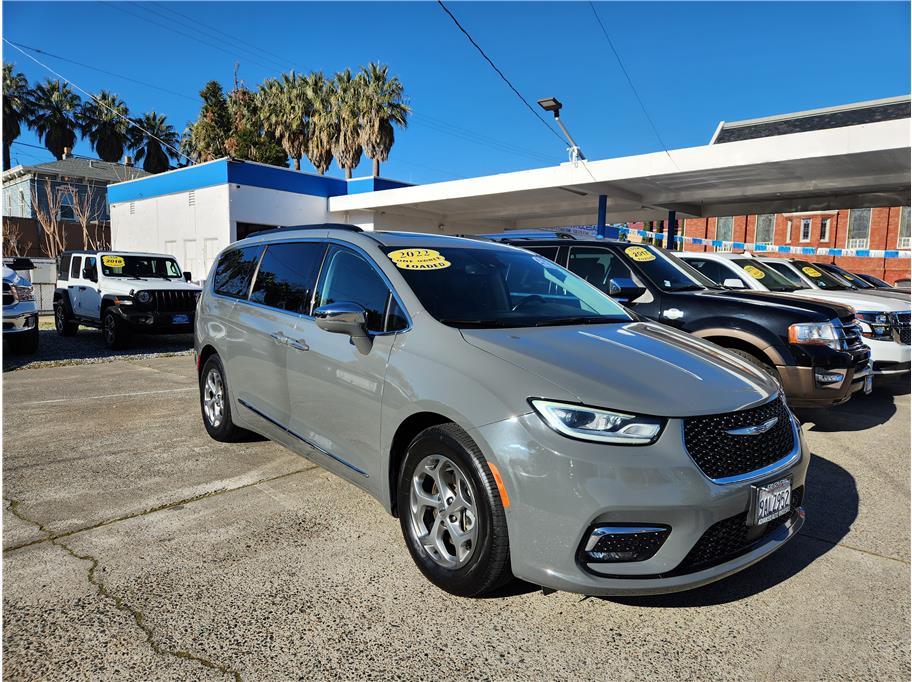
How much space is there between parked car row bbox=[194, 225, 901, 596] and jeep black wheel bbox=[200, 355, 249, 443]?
39cm

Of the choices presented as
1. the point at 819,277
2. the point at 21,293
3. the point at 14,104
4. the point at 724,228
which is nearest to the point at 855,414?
the point at 819,277

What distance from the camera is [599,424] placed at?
8.27 ft

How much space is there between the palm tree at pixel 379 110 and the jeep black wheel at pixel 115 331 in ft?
85.6

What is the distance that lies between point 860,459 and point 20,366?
1054 centimetres

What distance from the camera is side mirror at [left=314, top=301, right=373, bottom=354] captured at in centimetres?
329

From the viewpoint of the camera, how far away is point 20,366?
926cm

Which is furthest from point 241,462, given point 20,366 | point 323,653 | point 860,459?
point 20,366

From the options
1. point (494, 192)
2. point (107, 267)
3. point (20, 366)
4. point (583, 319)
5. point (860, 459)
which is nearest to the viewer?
point (583, 319)

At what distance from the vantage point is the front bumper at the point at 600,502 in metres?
2.43

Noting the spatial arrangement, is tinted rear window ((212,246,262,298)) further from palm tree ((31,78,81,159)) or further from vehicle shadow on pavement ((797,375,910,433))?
palm tree ((31,78,81,159))

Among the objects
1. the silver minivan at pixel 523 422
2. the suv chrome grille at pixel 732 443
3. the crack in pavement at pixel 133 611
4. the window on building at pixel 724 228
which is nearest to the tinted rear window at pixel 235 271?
the silver minivan at pixel 523 422

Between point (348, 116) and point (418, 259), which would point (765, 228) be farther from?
point (418, 259)

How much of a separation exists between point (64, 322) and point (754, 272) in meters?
13.4

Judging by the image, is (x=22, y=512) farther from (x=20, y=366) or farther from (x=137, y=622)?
(x=20, y=366)
